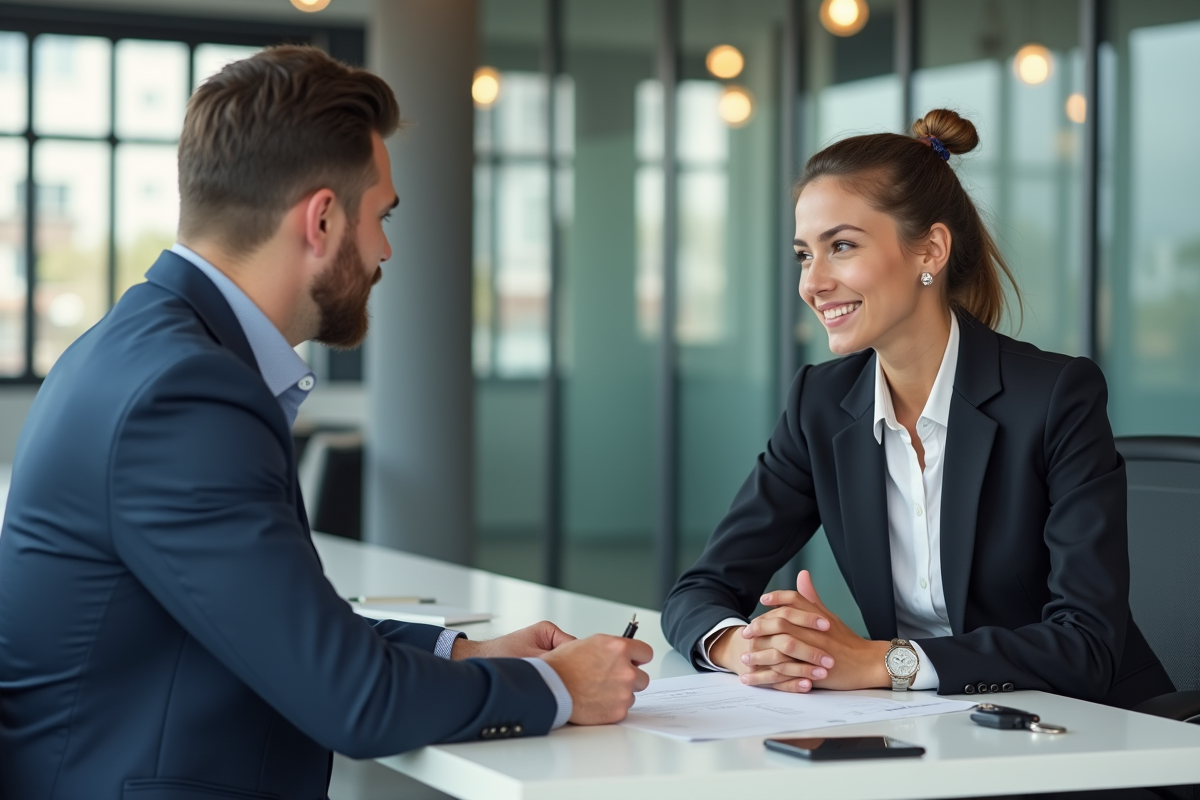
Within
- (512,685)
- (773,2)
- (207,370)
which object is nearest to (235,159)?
(207,370)

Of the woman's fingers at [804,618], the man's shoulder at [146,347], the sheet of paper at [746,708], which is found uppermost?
the man's shoulder at [146,347]

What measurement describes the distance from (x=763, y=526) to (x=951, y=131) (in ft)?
2.45

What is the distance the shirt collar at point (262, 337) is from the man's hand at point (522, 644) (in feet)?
1.31

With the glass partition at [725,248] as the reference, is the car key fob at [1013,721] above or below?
below

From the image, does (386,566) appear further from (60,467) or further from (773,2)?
(773,2)

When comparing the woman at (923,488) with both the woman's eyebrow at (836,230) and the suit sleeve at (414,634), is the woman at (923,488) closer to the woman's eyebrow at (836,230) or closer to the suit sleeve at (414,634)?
the woman's eyebrow at (836,230)

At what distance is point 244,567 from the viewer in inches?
48.8

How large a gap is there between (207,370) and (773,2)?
422cm

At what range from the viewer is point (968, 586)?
198 centimetres

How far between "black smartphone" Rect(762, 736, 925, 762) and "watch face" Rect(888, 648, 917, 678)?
327 mm

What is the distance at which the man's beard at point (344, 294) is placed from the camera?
1.51 m

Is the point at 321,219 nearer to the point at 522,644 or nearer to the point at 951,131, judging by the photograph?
the point at 522,644

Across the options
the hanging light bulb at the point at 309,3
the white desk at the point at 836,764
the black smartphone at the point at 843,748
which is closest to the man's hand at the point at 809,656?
the white desk at the point at 836,764

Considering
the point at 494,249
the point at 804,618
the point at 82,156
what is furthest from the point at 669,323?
the point at 82,156
